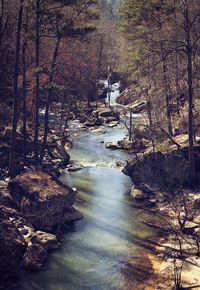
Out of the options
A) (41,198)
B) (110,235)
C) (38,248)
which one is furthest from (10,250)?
(110,235)

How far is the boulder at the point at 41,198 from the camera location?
2066 centimetres

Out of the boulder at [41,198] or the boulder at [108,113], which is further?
the boulder at [108,113]

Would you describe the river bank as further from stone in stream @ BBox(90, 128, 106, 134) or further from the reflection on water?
stone in stream @ BBox(90, 128, 106, 134)

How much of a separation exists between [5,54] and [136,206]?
64.4 ft

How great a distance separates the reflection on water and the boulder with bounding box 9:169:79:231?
3.90ft

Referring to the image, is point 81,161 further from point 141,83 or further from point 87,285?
point 87,285

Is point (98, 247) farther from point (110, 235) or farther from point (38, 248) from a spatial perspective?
point (38, 248)

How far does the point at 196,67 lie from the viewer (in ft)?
107

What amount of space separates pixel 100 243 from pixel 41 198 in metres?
3.76

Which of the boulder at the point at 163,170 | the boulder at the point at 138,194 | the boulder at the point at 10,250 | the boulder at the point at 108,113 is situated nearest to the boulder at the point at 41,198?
the boulder at the point at 10,250

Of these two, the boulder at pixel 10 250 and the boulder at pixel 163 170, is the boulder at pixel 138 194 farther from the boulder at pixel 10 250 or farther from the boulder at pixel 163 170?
the boulder at pixel 10 250

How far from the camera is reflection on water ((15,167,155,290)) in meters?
16.4

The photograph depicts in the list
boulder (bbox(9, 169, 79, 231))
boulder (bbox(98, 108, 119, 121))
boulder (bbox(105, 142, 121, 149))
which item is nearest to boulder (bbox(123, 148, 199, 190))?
boulder (bbox(9, 169, 79, 231))

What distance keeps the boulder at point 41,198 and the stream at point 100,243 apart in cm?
111
